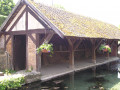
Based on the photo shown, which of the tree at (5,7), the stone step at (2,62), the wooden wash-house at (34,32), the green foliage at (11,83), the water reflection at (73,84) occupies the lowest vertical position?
→ the water reflection at (73,84)

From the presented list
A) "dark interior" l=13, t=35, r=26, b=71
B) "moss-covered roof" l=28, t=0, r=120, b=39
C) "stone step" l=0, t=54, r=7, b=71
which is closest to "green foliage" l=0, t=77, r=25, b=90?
"moss-covered roof" l=28, t=0, r=120, b=39

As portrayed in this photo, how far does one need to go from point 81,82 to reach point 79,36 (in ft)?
8.74

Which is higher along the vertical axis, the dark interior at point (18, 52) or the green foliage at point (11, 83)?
the dark interior at point (18, 52)

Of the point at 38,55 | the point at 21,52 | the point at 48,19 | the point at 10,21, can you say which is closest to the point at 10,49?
the point at 21,52

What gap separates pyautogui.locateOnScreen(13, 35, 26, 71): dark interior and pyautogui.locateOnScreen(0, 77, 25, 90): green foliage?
394 cm

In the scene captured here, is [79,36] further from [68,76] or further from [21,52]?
[21,52]

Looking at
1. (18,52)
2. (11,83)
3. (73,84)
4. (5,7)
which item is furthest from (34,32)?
(5,7)

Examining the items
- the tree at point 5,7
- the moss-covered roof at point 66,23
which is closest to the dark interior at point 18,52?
the moss-covered roof at point 66,23

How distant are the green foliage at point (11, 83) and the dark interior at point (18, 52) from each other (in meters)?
3.94

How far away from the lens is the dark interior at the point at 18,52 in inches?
424

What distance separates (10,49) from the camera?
35.5ft

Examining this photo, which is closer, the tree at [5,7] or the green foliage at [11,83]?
the green foliage at [11,83]

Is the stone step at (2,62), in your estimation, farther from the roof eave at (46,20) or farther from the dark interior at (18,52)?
the roof eave at (46,20)

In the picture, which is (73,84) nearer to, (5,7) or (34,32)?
(34,32)
